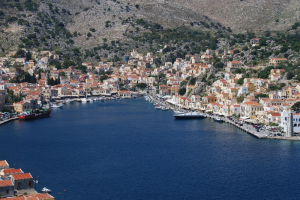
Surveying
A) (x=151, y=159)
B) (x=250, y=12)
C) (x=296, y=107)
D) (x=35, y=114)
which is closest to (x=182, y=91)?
(x=35, y=114)

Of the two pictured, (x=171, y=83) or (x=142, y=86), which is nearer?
(x=171, y=83)

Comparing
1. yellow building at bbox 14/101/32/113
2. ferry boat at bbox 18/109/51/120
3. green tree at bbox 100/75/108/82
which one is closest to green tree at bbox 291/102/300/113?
ferry boat at bbox 18/109/51/120

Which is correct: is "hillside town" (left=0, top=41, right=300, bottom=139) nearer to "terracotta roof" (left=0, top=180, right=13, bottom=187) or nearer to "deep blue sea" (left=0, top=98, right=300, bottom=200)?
"deep blue sea" (left=0, top=98, right=300, bottom=200)

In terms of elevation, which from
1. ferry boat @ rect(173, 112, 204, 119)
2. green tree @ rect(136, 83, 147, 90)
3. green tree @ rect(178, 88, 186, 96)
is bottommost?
ferry boat @ rect(173, 112, 204, 119)

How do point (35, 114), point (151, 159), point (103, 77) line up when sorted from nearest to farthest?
point (151, 159)
point (35, 114)
point (103, 77)

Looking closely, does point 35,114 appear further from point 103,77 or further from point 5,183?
point 5,183

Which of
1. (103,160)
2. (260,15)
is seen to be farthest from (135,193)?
(260,15)

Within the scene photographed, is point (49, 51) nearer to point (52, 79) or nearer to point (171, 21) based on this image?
point (52, 79)

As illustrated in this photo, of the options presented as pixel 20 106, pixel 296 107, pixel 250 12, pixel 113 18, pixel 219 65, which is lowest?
pixel 20 106
